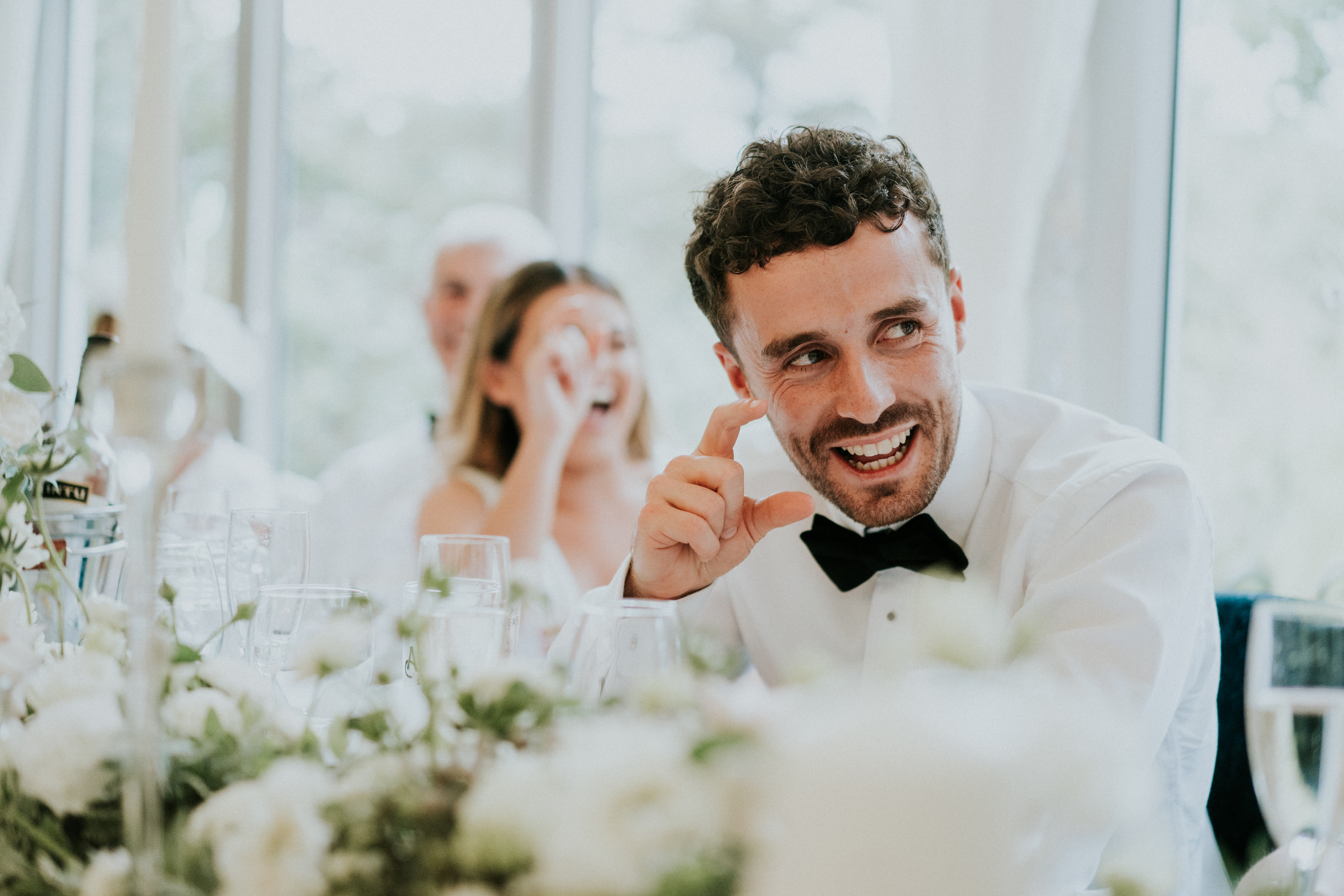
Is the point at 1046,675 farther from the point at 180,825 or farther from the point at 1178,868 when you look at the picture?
the point at 180,825

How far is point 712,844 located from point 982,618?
136 millimetres

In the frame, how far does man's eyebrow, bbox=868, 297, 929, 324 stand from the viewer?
132cm

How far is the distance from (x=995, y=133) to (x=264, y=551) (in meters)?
1.81

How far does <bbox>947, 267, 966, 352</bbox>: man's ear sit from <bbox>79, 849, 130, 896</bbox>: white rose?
1.22 meters

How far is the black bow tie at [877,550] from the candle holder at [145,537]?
102 centimetres

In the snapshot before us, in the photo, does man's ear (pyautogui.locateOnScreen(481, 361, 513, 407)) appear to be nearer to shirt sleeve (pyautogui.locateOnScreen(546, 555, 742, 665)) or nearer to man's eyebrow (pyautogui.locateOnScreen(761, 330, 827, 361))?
shirt sleeve (pyautogui.locateOnScreen(546, 555, 742, 665))

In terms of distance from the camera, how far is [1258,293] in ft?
7.65

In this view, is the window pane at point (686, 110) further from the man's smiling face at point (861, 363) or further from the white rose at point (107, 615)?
the white rose at point (107, 615)

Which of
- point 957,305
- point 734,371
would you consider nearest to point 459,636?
point 734,371

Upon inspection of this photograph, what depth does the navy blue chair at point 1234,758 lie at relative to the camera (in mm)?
1341

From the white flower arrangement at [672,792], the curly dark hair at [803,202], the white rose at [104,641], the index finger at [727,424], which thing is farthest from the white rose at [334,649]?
the curly dark hair at [803,202]

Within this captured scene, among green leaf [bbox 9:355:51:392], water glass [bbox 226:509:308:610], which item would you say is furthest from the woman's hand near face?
green leaf [bbox 9:355:51:392]

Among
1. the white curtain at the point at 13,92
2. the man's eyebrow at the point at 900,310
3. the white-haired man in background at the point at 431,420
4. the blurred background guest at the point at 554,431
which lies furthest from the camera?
the white curtain at the point at 13,92

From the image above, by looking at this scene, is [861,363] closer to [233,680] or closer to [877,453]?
[877,453]
